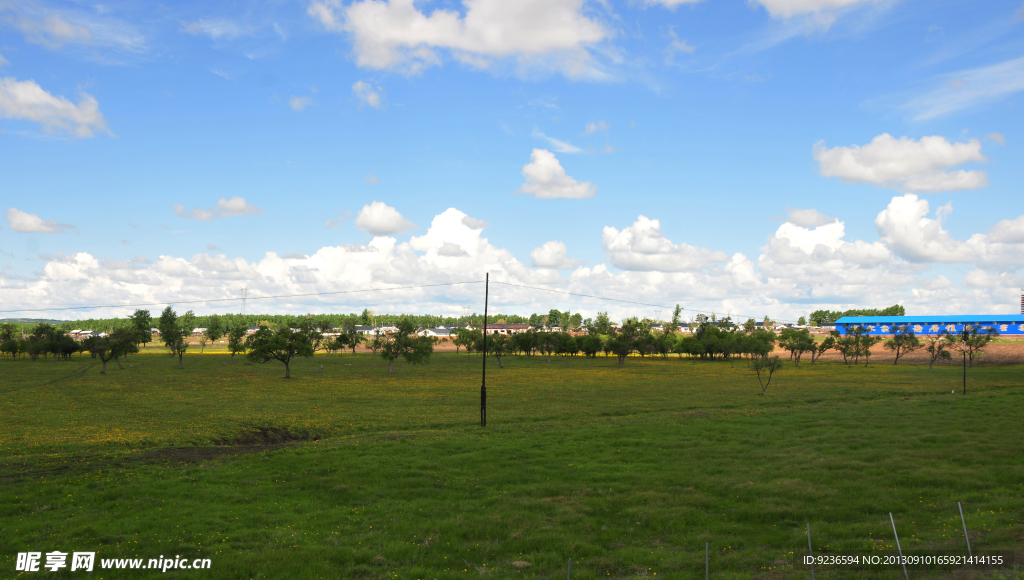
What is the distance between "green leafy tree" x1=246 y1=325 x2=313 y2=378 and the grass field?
158 feet

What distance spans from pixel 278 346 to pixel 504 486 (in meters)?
88.8

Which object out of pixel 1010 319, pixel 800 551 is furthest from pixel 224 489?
pixel 1010 319

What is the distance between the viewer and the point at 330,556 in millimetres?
18484

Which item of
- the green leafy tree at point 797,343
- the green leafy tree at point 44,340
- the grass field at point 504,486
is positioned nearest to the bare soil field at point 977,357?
the green leafy tree at point 797,343

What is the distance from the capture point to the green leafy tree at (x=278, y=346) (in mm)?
105375

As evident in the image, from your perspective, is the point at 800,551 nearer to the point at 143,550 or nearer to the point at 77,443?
the point at 143,550

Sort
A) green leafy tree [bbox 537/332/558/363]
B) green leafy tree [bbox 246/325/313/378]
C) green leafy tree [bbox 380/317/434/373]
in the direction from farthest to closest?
1. green leafy tree [bbox 537/332/558/363]
2. green leafy tree [bbox 380/317/434/373]
3. green leafy tree [bbox 246/325/313/378]

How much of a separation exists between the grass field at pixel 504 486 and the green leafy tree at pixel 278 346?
4803cm

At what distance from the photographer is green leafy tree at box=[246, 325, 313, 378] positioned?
105 m

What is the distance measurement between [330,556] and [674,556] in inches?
→ 433

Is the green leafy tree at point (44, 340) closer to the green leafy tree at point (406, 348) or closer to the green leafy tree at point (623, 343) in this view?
the green leafy tree at point (406, 348)

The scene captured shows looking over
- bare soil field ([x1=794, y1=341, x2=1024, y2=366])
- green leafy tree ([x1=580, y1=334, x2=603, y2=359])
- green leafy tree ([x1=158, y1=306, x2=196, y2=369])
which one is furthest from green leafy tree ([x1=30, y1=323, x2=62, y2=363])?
bare soil field ([x1=794, y1=341, x2=1024, y2=366])

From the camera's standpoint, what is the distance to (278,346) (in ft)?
346

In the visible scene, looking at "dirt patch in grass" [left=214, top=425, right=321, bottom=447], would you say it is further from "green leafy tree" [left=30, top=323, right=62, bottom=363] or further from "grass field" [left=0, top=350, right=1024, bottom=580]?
"green leafy tree" [left=30, top=323, right=62, bottom=363]
